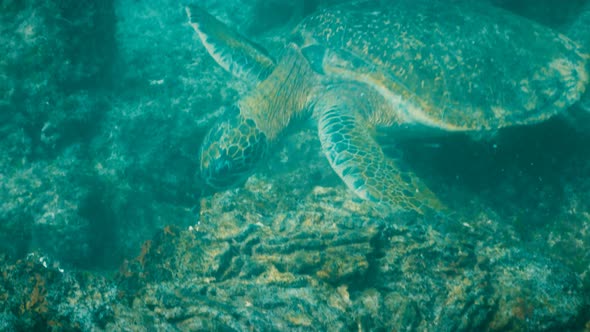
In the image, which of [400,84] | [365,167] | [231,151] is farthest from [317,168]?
[400,84]

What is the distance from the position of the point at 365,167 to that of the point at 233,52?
2.54m

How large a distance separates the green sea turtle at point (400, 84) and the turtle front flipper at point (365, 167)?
14 millimetres

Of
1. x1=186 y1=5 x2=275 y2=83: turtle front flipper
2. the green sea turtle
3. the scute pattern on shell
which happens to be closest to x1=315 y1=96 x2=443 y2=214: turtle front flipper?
the green sea turtle

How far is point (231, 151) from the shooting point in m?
3.14

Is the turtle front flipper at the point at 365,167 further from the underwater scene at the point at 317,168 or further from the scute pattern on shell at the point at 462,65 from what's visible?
the scute pattern on shell at the point at 462,65

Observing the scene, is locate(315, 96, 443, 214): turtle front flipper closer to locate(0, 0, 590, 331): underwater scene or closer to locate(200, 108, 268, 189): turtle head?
locate(0, 0, 590, 331): underwater scene

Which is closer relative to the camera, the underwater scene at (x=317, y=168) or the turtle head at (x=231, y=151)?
the underwater scene at (x=317, y=168)

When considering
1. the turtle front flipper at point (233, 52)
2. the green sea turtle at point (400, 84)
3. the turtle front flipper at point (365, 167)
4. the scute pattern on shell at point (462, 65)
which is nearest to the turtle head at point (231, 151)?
the green sea turtle at point (400, 84)

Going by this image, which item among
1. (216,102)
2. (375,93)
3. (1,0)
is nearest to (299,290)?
(375,93)

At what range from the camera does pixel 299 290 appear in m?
1.66

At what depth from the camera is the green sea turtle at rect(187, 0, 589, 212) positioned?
10.5 feet

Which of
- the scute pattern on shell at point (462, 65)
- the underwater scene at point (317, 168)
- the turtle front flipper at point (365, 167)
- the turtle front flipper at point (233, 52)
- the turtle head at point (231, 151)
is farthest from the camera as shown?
the turtle front flipper at point (233, 52)

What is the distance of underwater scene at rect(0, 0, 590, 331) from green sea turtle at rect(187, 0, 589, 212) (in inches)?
1.0

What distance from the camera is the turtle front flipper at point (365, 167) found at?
2663 mm
